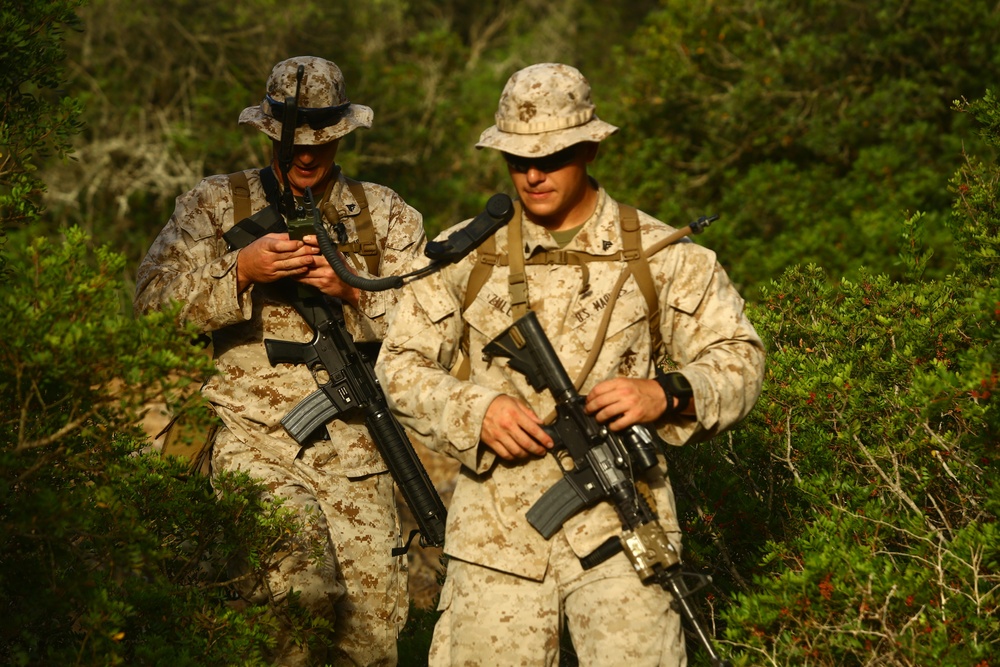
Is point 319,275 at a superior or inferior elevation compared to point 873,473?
superior

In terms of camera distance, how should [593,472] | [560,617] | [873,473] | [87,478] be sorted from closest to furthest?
[593,472]
[560,617]
[87,478]
[873,473]

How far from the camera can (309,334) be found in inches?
223

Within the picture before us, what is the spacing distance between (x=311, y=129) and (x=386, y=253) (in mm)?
624

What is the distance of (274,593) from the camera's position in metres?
5.14

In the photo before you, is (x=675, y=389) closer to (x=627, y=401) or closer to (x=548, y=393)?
(x=627, y=401)

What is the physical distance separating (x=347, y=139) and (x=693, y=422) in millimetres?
12189

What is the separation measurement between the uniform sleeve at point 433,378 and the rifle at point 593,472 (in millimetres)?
199

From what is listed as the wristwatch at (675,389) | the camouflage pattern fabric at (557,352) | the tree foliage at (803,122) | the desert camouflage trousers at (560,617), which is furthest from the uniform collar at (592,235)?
the tree foliage at (803,122)

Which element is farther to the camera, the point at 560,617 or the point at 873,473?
the point at 873,473

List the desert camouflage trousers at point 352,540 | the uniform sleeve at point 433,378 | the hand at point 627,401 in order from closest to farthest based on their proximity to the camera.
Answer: the hand at point 627,401 < the uniform sleeve at point 433,378 < the desert camouflage trousers at point 352,540

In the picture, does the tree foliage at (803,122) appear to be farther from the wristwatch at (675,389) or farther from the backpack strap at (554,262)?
the wristwatch at (675,389)

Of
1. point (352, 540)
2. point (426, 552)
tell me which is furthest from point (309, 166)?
point (426, 552)

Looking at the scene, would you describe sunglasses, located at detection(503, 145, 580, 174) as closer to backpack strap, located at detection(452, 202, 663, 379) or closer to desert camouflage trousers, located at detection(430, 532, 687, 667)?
backpack strap, located at detection(452, 202, 663, 379)

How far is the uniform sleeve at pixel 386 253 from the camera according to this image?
564 centimetres
